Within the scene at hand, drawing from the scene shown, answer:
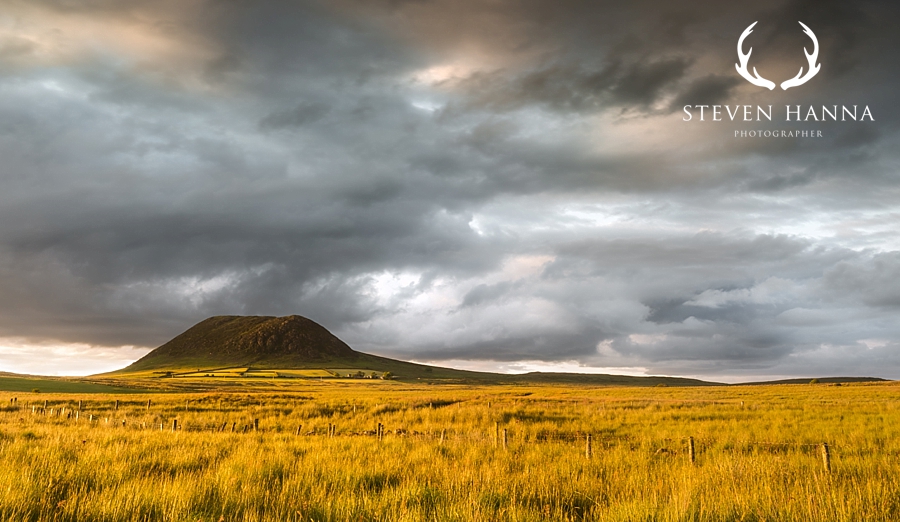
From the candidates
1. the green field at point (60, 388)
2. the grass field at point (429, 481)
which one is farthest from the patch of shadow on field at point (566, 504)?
the green field at point (60, 388)

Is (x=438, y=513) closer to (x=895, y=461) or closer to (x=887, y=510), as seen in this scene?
(x=887, y=510)

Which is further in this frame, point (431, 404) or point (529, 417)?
point (431, 404)

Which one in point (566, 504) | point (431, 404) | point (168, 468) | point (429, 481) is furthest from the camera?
point (431, 404)

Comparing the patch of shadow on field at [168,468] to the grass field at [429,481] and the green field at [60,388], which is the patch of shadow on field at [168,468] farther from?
the green field at [60,388]

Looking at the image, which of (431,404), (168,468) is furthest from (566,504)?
(431,404)

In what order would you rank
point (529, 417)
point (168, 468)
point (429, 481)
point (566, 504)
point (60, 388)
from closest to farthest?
point (566, 504) → point (429, 481) → point (168, 468) → point (529, 417) → point (60, 388)

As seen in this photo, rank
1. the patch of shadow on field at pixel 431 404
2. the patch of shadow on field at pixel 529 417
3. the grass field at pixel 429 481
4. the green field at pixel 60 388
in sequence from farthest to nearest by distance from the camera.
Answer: the green field at pixel 60 388 → the patch of shadow on field at pixel 431 404 → the patch of shadow on field at pixel 529 417 → the grass field at pixel 429 481

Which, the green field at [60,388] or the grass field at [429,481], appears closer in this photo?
the grass field at [429,481]

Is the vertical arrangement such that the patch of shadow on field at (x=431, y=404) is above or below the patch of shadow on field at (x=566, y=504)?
below

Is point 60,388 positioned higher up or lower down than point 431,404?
lower down

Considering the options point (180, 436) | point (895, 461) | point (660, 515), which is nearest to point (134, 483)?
point (660, 515)

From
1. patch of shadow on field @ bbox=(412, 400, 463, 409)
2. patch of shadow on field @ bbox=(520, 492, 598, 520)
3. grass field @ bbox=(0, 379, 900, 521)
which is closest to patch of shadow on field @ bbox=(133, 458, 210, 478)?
grass field @ bbox=(0, 379, 900, 521)

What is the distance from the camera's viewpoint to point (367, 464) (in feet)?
43.3

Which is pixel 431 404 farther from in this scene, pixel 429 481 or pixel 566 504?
pixel 566 504
